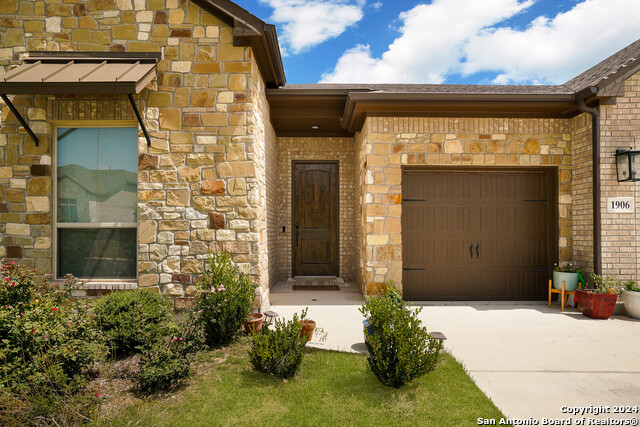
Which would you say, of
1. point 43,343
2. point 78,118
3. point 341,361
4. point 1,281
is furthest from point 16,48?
point 341,361

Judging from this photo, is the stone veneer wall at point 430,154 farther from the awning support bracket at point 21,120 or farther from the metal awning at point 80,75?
the awning support bracket at point 21,120

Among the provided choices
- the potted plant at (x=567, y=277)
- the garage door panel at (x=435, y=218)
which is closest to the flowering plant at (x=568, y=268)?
the potted plant at (x=567, y=277)

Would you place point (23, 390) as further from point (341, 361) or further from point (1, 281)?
point (341, 361)

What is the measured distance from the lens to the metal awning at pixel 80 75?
159 inches

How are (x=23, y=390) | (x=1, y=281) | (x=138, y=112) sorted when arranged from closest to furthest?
(x=23, y=390), (x=1, y=281), (x=138, y=112)

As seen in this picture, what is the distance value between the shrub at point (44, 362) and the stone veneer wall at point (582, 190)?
6.56m

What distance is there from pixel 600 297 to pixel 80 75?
23.8 feet

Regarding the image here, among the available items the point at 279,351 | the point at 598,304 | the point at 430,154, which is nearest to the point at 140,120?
the point at 279,351

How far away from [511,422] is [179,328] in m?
2.94

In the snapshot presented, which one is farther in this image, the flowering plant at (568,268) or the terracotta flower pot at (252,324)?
the flowering plant at (568,268)

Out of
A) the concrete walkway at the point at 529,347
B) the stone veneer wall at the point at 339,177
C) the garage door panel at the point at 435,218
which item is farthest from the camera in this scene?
the stone veneer wall at the point at 339,177

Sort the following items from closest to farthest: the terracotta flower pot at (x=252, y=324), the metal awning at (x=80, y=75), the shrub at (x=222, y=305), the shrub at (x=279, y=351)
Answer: the shrub at (x=279, y=351) → the shrub at (x=222, y=305) → the metal awning at (x=80, y=75) → the terracotta flower pot at (x=252, y=324)

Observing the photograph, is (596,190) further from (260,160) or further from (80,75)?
(80,75)

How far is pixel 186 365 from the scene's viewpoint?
308 centimetres
